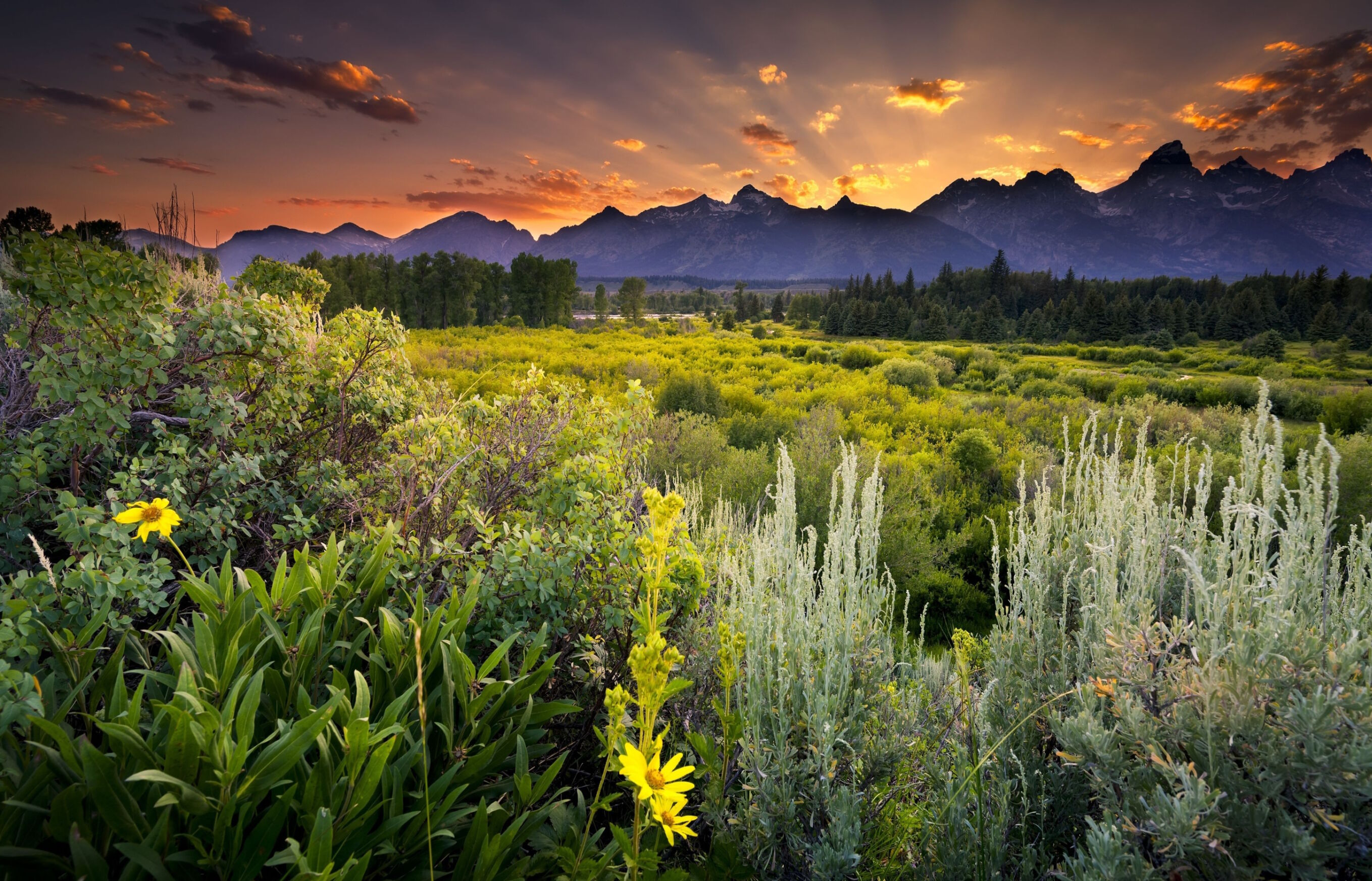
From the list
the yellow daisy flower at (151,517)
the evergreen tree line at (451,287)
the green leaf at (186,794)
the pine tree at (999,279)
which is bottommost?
the green leaf at (186,794)

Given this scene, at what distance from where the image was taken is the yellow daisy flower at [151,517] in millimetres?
1692

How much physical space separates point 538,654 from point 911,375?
22639mm

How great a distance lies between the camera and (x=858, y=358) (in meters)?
29.2

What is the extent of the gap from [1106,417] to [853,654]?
15.1 metres

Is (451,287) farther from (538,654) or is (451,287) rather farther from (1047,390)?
(538,654)

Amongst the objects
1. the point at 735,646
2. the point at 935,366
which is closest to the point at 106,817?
the point at 735,646

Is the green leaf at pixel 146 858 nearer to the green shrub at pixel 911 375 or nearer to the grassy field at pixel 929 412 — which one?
the grassy field at pixel 929 412

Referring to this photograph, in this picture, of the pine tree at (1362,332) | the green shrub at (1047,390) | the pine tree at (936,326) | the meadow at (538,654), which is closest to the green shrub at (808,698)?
the meadow at (538,654)

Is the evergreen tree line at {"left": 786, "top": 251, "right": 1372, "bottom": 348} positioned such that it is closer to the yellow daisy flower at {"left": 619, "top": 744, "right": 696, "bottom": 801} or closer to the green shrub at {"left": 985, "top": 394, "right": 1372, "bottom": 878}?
the green shrub at {"left": 985, "top": 394, "right": 1372, "bottom": 878}

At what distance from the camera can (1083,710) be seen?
1.80 metres

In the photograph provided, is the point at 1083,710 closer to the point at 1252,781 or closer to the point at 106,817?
the point at 1252,781

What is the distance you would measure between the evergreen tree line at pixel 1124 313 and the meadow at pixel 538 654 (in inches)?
2218

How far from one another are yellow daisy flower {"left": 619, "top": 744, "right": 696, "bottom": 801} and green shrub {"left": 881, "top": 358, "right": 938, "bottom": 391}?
70.3ft

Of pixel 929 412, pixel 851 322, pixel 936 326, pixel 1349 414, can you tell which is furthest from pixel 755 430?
pixel 851 322
